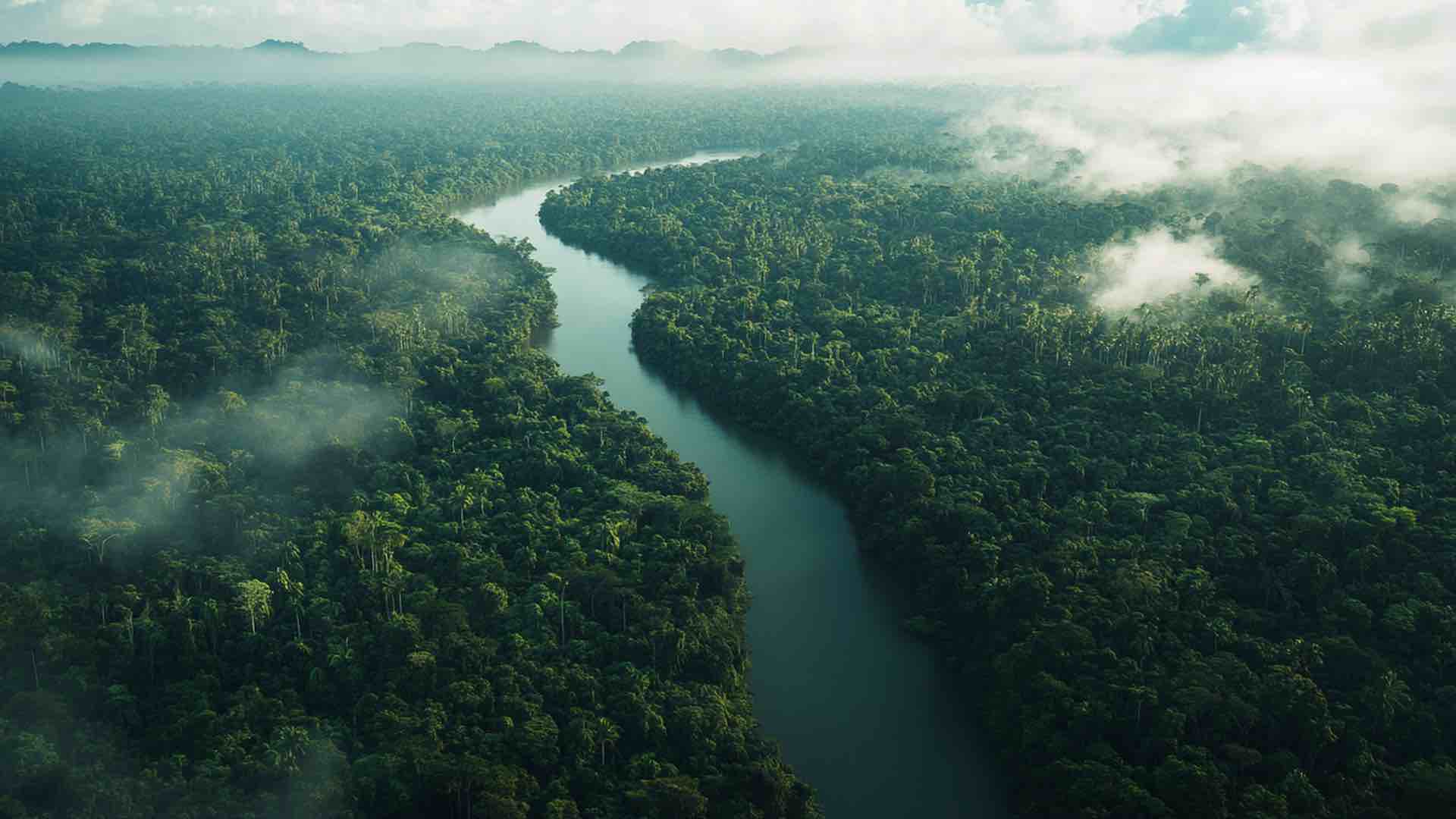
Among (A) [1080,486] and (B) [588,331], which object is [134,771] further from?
(B) [588,331]

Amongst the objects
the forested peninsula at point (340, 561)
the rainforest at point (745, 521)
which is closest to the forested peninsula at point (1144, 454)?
the rainforest at point (745, 521)

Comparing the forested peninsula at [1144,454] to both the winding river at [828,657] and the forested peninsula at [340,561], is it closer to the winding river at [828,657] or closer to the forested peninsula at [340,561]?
the winding river at [828,657]

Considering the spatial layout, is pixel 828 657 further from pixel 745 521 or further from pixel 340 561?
pixel 340 561

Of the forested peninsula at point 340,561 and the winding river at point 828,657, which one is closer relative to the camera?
the forested peninsula at point 340,561

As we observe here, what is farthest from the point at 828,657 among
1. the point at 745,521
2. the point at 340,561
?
the point at 340,561

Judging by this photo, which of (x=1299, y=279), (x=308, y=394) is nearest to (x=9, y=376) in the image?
(x=308, y=394)

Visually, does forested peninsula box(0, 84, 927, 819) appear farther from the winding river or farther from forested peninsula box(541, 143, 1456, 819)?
forested peninsula box(541, 143, 1456, 819)
